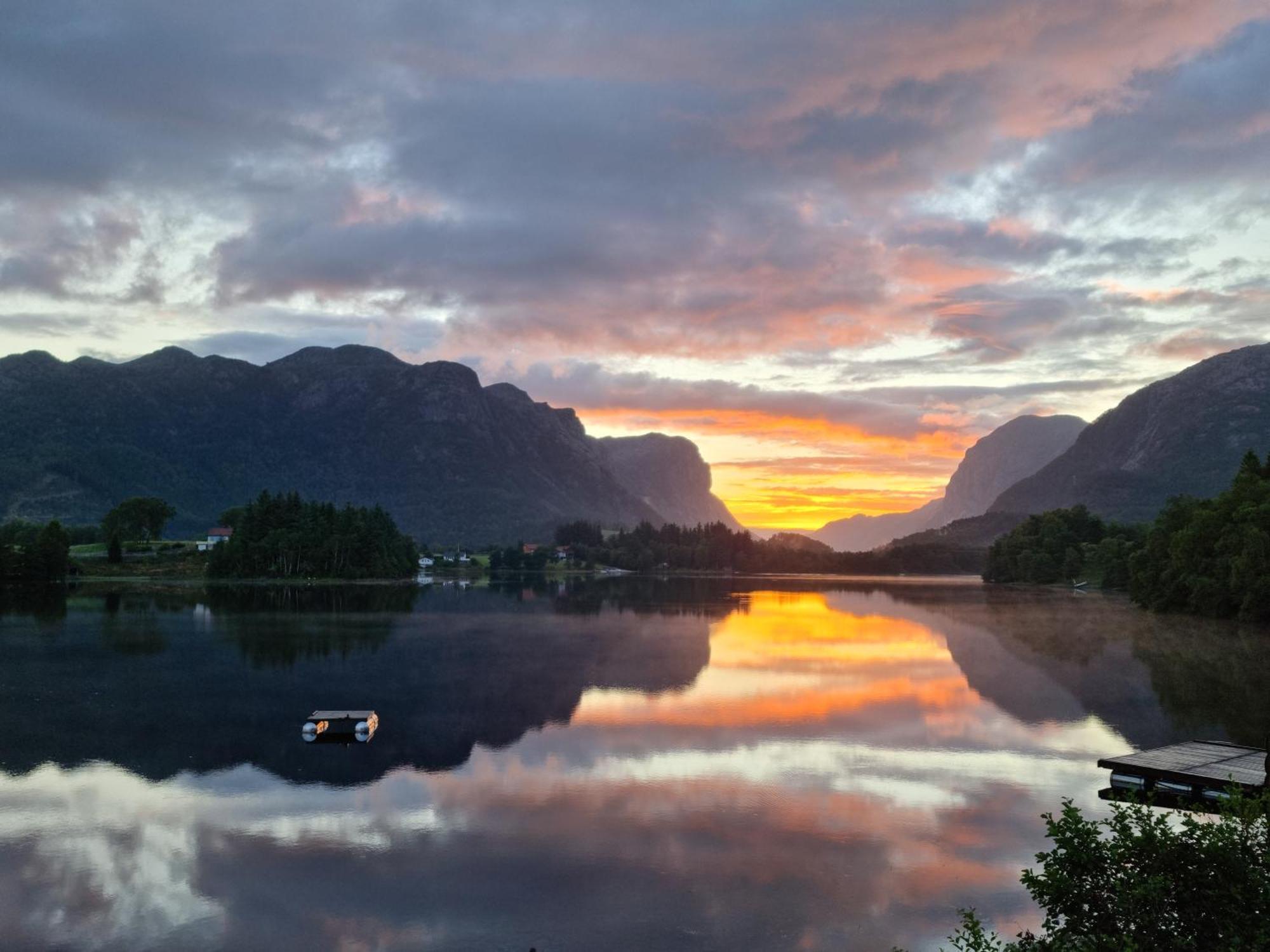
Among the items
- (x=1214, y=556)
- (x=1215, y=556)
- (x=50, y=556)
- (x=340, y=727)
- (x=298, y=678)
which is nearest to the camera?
(x=340, y=727)

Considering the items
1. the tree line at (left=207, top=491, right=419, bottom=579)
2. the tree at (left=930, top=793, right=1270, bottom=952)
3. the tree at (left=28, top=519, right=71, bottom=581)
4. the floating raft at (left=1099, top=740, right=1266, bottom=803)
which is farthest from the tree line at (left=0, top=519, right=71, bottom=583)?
the tree at (left=930, top=793, right=1270, bottom=952)

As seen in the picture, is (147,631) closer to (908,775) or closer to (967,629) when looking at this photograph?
(908,775)

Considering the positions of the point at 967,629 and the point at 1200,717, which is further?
the point at 967,629

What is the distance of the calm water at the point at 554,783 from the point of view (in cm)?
2575

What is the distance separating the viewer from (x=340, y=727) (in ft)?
154

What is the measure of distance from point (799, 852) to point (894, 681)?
1599 inches

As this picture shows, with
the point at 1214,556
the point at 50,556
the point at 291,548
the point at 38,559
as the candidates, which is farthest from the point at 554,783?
the point at 38,559

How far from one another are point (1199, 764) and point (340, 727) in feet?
124

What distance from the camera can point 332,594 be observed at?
155 metres

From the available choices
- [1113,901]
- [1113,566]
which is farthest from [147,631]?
[1113,566]

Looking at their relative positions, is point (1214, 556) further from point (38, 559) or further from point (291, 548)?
point (38, 559)

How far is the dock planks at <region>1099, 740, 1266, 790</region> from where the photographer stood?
3481cm

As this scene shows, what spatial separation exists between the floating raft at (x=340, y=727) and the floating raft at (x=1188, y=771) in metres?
32.8

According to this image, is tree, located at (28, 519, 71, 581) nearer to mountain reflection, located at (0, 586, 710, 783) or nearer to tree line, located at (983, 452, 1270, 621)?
mountain reflection, located at (0, 586, 710, 783)
